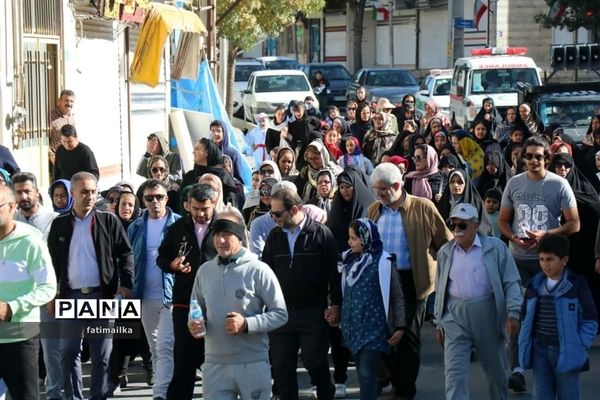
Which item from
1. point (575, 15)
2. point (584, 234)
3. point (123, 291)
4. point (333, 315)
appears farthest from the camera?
point (575, 15)

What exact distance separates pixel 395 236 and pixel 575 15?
35.0 metres

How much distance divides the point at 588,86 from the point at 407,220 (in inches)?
455

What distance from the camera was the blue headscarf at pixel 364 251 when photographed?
9.18 metres

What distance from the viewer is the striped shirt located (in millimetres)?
9984

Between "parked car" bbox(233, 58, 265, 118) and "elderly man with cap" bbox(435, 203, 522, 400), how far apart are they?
1145 inches

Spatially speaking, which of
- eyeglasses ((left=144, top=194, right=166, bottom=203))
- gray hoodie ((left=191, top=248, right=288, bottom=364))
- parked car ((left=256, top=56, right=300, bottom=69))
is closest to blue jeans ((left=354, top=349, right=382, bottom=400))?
gray hoodie ((left=191, top=248, right=288, bottom=364))

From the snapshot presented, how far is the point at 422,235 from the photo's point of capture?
9.98 metres

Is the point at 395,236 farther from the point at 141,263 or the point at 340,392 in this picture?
the point at 141,263

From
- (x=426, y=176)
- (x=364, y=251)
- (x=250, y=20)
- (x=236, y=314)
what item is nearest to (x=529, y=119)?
(x=426, y=176)

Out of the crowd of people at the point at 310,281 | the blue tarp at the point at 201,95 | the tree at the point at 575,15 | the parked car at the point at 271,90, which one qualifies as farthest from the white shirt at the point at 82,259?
the tree at the point at 575,15

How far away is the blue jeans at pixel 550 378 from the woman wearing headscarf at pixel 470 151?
270 inches

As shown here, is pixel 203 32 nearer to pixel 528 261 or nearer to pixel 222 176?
pixel 222 176

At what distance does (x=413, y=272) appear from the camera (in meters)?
10.0

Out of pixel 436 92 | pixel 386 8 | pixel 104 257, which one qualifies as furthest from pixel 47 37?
pixel 386 8
